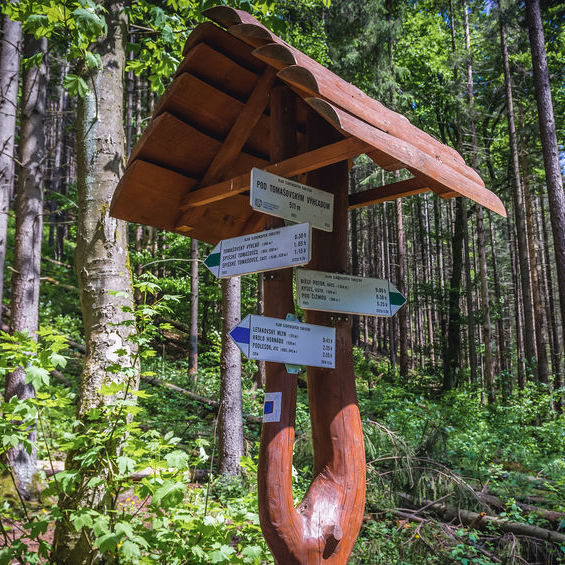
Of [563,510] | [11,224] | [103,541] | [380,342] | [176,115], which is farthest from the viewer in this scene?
[380,342]

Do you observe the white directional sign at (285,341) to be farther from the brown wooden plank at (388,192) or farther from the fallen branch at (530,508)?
the fallen branch at (530,508)

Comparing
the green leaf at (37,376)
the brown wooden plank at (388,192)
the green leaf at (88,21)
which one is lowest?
the green leaf at (37,376)

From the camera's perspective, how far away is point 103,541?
2.38m

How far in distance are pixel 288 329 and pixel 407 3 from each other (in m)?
19.4

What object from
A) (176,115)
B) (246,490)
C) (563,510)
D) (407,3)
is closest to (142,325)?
(176,115)

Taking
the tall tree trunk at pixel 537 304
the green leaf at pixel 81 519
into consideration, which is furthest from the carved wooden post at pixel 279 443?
the tall tree trunk at pixel 537 304

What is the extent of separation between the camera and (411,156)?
8.12 ft

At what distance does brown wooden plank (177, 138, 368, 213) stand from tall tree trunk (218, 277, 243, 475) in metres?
3.61

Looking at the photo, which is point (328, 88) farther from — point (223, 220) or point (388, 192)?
point (223, 220)

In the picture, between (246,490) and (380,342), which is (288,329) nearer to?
(246,490)

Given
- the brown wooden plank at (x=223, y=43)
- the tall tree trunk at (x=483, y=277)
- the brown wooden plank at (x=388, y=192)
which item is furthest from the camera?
the tall tree trunk at (x=483, y=277)

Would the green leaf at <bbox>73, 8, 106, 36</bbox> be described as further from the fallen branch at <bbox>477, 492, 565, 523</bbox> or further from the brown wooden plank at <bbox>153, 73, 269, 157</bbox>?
the fallen branch at <bbox>477, 492, 565, 523</bbox>

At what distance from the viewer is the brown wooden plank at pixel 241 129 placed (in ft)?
10.8

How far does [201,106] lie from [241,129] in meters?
0.33
